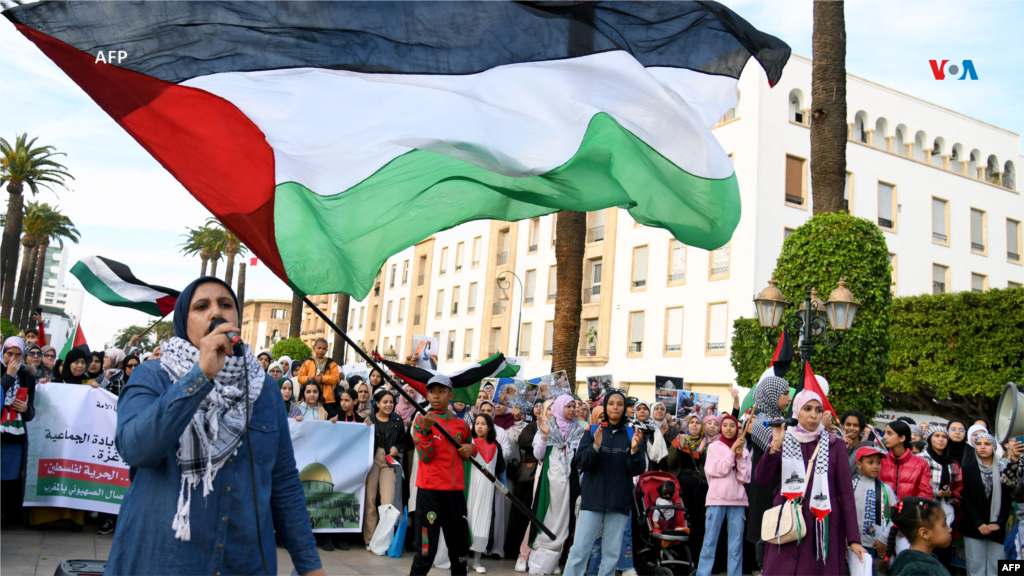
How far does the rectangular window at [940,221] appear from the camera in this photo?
3978cm

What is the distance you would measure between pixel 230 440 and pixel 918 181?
139 feet

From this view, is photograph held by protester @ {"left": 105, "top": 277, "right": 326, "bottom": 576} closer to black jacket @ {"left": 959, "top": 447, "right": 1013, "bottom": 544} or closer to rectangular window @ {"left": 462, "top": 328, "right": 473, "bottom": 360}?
black jacket @ {"left": 959, "top": 447, "right": 1013, "bottom": 544}

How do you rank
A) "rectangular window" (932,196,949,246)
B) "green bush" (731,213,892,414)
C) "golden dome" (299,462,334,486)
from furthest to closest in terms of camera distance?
"rectangular window" (932,196,949,246) < "green bush" (731,213,892,414) < "golden dome" (299,462,334,486)

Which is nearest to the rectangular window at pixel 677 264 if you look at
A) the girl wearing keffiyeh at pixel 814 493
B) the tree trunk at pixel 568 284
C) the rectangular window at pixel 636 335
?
the rectangular window at pixel 636 335

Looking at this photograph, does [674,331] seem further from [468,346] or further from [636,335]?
[468,346]

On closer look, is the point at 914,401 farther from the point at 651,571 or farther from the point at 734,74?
the point at 734,74

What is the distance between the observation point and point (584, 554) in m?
8.58

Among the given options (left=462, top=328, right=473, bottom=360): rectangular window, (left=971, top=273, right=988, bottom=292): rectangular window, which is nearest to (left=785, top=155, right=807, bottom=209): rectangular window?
(left=971, top=273, right=988, bottom=292): rectangular window

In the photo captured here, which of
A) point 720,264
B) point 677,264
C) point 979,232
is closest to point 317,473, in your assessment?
point 720,264

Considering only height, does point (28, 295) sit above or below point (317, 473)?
above

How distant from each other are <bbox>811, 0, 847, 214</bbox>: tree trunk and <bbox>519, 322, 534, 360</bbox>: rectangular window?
103 ft

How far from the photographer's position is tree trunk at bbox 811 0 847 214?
14.6 meters

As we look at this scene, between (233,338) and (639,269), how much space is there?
121ft

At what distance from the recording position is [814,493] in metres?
6.39
